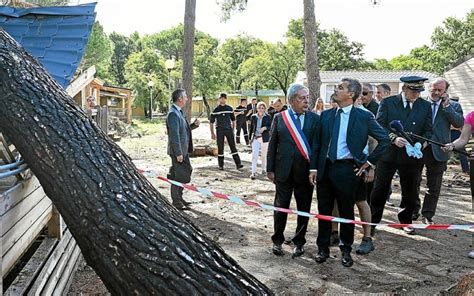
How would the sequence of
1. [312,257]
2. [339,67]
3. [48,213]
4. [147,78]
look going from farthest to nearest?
[339,67] < [147,78] < [312,257] < [48,213]

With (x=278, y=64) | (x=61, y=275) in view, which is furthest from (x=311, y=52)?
(x=278, y=64)

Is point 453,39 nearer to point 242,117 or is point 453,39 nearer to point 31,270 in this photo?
point 242,117

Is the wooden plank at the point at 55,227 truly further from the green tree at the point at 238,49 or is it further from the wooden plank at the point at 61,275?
the green tree at the point at 238,49

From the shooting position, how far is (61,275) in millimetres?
4211

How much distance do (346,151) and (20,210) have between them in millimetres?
3194

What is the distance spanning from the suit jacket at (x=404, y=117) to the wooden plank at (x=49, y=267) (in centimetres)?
398

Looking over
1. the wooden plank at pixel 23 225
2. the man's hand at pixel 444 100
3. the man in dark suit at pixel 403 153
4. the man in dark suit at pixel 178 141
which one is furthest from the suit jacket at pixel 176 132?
the man's hand at pixel 444 100

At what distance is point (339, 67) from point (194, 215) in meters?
58.7

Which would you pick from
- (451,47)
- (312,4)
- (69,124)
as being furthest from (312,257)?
(451,47)

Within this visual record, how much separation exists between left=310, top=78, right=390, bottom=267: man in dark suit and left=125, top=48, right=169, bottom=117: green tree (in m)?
47.9

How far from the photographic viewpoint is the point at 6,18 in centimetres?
579

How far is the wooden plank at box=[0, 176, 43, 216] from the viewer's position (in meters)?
2.79

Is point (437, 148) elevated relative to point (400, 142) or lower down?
lower down

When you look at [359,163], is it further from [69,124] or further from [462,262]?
[69,124]
